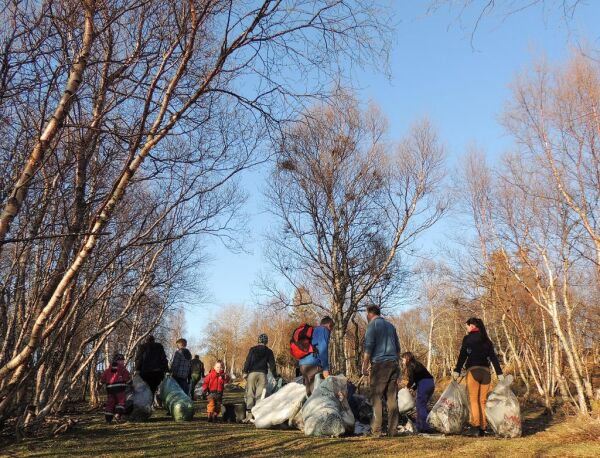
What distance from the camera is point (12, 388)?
3523 mm

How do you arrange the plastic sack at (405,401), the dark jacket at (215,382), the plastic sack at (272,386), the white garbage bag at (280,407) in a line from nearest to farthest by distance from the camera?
the white garbage bag at (280,407) < the plastic sack at (405,401) < the dark jacket at (215,382) < the plastic sack at (272,386)

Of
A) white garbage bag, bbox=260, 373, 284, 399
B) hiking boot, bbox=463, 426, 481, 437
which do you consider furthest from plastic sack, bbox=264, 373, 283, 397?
hiking boot, bbox=463, 426, 481, 437

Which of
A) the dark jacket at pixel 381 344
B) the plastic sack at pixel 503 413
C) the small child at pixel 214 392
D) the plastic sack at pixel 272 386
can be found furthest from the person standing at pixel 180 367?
the plastic sack at pixel 503 413

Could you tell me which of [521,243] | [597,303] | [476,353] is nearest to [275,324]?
[597,303]

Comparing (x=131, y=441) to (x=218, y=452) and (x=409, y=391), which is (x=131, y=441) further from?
(x=409, y=391)

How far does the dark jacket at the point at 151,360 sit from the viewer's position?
10523 mm

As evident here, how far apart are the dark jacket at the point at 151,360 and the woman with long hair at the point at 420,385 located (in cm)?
478

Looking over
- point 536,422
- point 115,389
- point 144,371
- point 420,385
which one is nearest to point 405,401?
point 420,385

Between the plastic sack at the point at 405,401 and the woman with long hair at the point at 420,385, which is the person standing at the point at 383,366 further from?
the plastic sack at the point at 405,401

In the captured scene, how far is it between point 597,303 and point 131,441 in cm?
1812

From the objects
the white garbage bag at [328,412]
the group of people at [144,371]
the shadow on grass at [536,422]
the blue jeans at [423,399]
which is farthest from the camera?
the group of people at [144,371]

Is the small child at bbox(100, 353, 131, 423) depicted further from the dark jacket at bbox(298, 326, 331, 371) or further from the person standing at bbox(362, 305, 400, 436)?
the person standing at bbox(362, 305, 400, 436)

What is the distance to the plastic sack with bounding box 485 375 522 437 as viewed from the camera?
7.58 meters

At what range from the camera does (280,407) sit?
8172 mm
